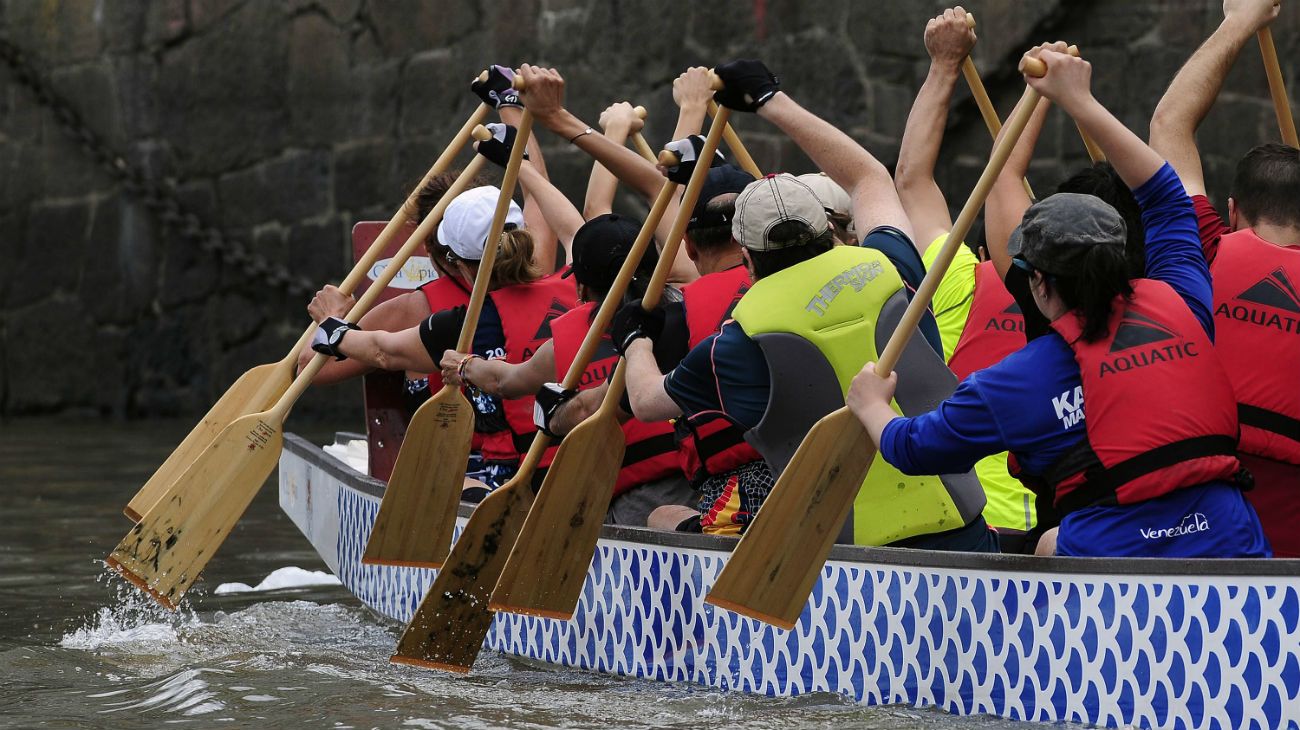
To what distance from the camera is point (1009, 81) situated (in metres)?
9.71

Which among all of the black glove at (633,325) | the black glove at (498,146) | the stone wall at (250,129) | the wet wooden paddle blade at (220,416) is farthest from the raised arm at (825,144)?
the stone wall at (250,129)

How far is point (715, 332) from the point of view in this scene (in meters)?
4.11

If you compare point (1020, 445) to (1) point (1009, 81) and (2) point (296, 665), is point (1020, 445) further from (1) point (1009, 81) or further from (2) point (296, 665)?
(1) point (1009, 81)

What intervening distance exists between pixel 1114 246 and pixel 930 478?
2.39 feet

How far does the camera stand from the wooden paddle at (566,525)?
4320mm

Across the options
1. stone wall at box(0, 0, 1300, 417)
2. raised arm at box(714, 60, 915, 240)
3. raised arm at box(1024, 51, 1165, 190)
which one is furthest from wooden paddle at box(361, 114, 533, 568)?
stone wall at box(0, 0, 1300, 417)

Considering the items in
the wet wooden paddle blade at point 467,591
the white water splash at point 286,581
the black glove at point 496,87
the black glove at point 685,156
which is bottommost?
the white water splash at point 286,581

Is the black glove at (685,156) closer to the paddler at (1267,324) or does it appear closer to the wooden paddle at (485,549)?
the wooden paddle at (485,549)

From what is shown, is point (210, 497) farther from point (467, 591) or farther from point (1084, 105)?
point (1084, 105)

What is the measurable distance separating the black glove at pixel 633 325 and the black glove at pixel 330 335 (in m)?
1.22

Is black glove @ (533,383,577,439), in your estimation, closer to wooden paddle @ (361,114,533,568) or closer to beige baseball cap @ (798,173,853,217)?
wooden paddle @ (361,114,533,568)

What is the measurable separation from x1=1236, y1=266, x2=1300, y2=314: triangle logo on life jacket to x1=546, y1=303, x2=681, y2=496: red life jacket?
152 centimetres

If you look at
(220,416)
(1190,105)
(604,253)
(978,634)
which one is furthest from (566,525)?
(220,416)

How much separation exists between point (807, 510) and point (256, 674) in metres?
1.58
